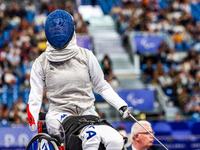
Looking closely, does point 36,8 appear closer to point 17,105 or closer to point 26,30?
point 26,30

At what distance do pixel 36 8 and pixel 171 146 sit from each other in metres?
10.2

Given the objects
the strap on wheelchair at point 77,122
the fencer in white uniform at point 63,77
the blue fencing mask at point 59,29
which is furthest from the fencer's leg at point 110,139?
the blue fencing mask at point 59,29

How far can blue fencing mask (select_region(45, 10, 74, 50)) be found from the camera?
369 cm

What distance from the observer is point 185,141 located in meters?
8.72

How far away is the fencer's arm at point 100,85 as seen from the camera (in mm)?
3762

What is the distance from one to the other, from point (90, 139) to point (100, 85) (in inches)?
30.8

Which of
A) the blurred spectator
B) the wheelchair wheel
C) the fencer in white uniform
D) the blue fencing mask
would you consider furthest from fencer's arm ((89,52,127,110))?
the blurred spectator

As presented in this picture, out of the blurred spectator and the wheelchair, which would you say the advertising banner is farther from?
the wheelchair

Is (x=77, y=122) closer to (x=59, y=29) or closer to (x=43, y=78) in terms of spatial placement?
(x=43, y=78)

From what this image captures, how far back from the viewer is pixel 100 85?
3.88 m

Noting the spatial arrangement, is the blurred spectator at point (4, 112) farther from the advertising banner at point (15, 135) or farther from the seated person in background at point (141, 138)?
the seated person in background at point (141, 138)

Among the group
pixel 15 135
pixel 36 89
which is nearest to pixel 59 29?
pixel 36 89

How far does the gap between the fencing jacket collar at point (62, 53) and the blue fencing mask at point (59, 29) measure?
4 centimetres

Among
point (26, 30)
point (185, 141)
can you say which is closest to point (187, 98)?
point (185, 141)
